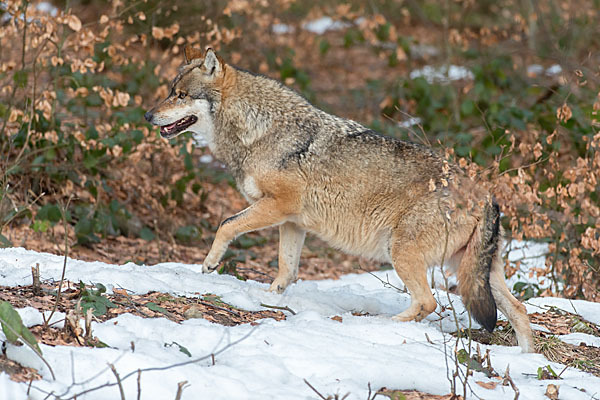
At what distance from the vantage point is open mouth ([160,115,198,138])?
662 centimetres

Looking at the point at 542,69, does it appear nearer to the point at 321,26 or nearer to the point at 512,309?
the point at 321,26

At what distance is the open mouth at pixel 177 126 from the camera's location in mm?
6625

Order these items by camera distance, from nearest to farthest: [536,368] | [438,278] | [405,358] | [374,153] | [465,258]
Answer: [405,358], [536,368], [465,258], [374,153], [438,278]

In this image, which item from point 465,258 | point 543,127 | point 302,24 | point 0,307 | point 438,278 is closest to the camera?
point 0,307

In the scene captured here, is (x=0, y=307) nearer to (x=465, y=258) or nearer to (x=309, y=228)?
(x=309, y=228)

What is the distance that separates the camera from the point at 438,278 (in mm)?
8062

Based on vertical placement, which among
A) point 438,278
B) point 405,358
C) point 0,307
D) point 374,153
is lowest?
point 438,278

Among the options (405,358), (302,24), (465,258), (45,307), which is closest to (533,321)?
(465,258)

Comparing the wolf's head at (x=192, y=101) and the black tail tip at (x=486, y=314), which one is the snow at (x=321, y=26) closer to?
the wolf's head at (x=192, y=101)

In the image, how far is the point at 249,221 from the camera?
6258mm

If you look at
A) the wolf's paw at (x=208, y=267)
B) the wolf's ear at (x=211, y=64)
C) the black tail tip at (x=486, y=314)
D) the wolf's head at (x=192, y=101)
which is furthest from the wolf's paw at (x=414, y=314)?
the wolf's ear at (x=211, y=64)

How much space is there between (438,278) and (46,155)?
4789 mm

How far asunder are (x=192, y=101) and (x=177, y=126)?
273 millimetres

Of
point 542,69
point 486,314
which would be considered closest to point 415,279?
point 486,314
